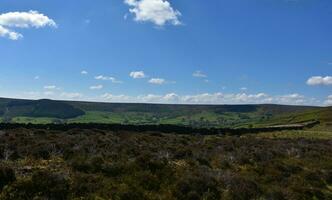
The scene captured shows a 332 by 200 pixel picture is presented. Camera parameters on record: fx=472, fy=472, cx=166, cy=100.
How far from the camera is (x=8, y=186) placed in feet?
51.5

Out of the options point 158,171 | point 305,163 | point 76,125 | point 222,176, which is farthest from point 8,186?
point 76,125

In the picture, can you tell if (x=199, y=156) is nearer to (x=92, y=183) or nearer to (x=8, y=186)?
(x=92, y=183)

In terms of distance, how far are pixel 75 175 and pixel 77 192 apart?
139 cm

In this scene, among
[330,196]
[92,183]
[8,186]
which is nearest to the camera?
[8,186]

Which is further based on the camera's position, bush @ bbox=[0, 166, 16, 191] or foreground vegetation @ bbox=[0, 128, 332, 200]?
foreground vegetation @ bbox=[0, 128, 332, 200]

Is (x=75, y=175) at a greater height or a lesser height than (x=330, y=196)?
greater

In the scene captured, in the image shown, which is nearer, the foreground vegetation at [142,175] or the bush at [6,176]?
the bush at [6,176]

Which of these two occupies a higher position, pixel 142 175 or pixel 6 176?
pixel 6 176

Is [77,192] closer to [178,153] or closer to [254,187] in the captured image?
[254,187]

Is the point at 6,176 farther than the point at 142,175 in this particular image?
No

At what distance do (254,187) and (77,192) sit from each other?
24.5 feet

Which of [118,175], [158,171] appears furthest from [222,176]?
[118,175]

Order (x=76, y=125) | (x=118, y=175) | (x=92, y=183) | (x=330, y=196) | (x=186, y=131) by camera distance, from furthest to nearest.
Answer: (x=186, y=131), (x=76, y=125), (x=330, y=196), (x=118, y=175), (x=92, y=183)

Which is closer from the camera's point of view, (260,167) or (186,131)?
(260,167)
